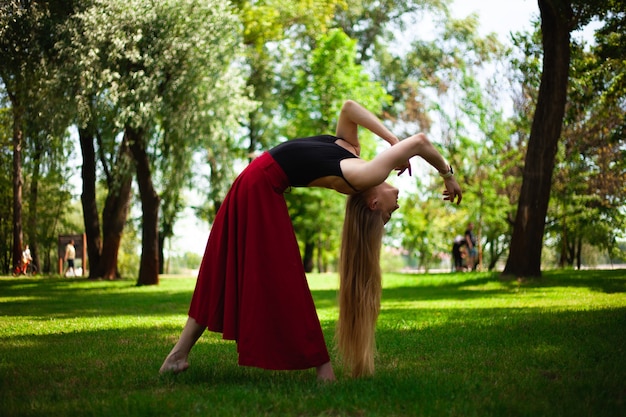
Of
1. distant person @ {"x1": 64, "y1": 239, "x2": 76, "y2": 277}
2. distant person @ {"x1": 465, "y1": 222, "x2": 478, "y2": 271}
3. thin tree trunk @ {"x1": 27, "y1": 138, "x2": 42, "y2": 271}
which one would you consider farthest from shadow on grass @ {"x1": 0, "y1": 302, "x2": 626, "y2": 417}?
thin tree trunk @ {"x1": 27, "y1": 138, "x2": 42, "y2": 271}

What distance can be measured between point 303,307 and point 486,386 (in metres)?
1.35

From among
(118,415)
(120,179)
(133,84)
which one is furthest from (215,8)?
(118,415)

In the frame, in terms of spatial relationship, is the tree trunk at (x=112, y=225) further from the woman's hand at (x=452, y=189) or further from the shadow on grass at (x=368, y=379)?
the woman's hand at (x=452, y=189)

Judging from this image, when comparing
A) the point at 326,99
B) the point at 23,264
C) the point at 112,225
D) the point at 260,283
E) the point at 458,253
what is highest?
the point at 326,99

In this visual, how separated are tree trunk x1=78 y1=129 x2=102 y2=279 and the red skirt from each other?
23.2 m

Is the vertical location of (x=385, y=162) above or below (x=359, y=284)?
above

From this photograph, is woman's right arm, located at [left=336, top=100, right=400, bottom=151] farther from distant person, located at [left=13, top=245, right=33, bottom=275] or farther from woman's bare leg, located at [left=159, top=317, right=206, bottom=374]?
distant person, located at [left=13, top=245, right=33, bottom=275]

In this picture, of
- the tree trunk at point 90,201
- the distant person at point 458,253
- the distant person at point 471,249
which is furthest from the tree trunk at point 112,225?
the distant person at point 458,253

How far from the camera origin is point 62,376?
5082 mm

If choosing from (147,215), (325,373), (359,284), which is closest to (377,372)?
(325,373)

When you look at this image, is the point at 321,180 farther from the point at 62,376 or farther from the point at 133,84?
the point at 133,84

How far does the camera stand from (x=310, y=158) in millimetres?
4781

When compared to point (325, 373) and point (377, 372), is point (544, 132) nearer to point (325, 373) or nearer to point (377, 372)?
Answer: point (377, 372)

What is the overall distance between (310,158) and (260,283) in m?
0.96
